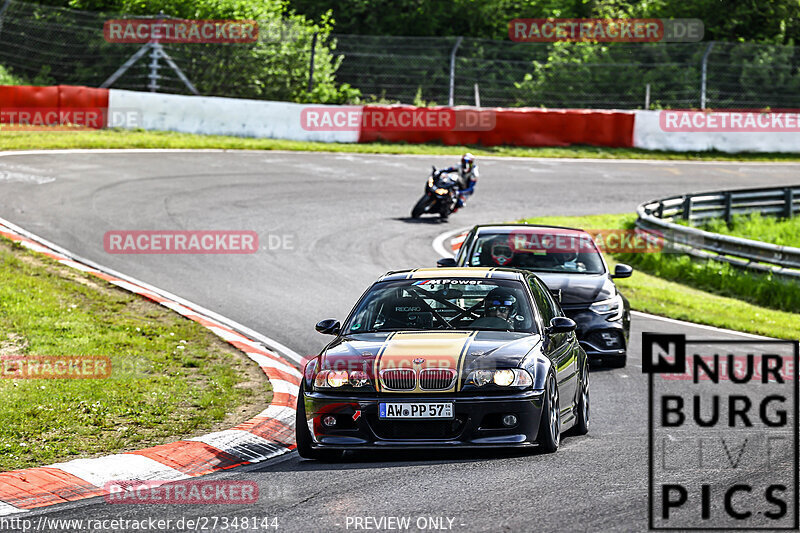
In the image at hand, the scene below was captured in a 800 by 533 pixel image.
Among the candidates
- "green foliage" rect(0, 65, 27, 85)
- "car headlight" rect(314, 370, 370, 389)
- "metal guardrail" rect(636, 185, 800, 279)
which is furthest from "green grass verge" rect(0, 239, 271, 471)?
"green foliage" rect(0, 65, 27, 85)

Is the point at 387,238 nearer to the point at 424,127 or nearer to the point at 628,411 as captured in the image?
the point at 628,411

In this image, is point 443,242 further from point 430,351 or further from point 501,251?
point 430,351

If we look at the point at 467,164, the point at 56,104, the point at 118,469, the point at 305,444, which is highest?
the point at 56,104

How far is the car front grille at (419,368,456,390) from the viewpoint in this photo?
24.5ft

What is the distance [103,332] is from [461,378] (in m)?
5.74

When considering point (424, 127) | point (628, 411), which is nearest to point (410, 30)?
point (424, 127)

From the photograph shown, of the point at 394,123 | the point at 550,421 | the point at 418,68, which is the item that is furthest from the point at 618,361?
the point at 418,68

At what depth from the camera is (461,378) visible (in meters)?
7.48

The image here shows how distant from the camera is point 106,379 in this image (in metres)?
10.1

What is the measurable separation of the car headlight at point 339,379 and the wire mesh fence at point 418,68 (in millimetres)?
25885

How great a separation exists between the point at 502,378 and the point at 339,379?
109cm

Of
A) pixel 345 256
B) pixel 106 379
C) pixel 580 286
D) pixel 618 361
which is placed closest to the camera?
pixel 106 379

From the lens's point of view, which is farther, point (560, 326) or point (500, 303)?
point (500, 303)

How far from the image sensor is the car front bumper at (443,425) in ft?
24.2
